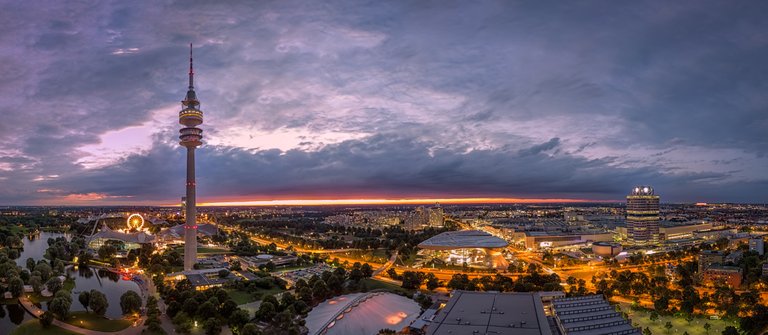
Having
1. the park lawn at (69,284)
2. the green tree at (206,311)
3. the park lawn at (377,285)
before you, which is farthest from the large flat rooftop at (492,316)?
the park lawn at (69,284)

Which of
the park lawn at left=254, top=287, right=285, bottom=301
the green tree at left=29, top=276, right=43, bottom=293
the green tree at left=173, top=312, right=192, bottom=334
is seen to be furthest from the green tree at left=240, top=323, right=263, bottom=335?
the green tree at left=29, top=276, right=43, bottom=293

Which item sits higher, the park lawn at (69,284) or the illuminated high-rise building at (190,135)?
the illuminated high-rise building at (190,135)

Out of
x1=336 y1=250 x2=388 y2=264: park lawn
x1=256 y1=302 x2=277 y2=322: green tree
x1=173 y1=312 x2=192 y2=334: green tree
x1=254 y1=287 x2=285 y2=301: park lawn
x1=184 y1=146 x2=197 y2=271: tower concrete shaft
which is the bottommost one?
x1=336 y1=250 x2=388 y2=264: park lawn

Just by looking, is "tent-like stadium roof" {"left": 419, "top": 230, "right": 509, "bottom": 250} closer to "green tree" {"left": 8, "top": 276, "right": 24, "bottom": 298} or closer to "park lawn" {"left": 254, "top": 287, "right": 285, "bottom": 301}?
"park lawn" {"left": 254, "top": 287, "right": 285, "bottom": 301}

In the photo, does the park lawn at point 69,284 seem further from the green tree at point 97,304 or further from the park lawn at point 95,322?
the green tree at point 97,304

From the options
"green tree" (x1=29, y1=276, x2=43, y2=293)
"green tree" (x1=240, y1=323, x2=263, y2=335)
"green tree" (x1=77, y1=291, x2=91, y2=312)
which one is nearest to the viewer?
"green tree" (x1=240, y1=323, x2=263, y2=335)

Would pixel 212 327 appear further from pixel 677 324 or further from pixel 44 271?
pixel 677 324

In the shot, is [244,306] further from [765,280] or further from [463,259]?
[765,280]
